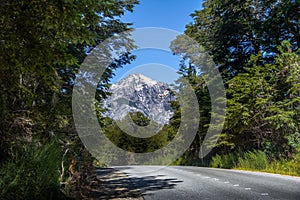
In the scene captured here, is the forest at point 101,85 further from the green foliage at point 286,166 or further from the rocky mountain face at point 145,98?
the rocky mountain face at point 145,98

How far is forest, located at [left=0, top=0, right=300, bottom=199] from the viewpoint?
12.8ft

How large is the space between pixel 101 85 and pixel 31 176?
7509 mm

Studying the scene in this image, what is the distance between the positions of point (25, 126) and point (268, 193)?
5191 millimetres

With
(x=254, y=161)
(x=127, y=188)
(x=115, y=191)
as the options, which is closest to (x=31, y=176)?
(x=115, y=191)

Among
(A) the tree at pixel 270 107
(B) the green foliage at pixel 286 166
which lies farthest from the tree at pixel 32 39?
(A) the tree at pixel 270 107

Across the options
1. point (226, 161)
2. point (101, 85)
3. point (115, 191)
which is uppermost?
point (101, 85)

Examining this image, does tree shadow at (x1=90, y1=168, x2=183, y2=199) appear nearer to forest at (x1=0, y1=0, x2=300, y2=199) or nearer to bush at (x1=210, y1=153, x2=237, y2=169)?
forest at (x1=0, y1=0, x2=300, y2=199)

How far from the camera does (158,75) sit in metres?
14.7

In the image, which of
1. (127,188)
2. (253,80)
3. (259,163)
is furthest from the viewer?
(253,80)

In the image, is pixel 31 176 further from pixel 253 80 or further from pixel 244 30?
pixel 244 30

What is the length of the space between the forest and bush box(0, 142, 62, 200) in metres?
0.02

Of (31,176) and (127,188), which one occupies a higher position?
(31,176)

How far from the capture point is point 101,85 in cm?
1170

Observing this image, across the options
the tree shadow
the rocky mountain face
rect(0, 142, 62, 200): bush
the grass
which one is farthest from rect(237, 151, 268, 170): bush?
the rocky mountain face
